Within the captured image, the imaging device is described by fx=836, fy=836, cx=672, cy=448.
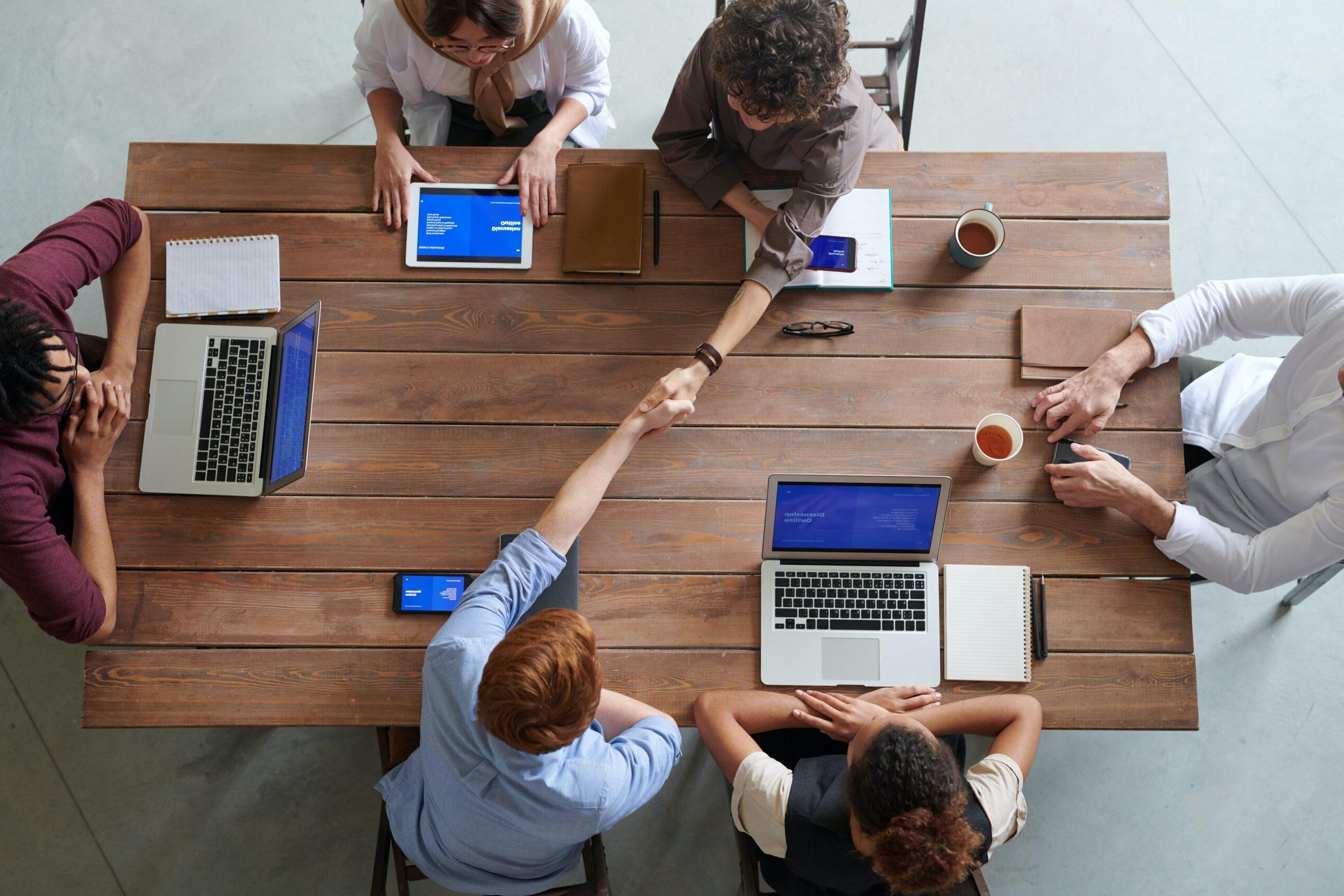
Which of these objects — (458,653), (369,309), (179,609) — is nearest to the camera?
(458,653)

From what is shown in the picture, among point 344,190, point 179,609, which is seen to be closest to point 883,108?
point 344,190

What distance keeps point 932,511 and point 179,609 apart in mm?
1539

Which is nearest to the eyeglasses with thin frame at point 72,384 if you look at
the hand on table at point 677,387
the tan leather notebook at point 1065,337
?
the hand on table at point 677,387

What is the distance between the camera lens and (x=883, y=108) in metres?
2.34

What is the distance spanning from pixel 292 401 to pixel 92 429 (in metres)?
0.39

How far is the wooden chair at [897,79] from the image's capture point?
6.89 ft

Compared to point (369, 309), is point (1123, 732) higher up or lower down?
lower down

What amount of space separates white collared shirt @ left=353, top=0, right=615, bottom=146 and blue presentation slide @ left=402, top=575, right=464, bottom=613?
1160 millimetres

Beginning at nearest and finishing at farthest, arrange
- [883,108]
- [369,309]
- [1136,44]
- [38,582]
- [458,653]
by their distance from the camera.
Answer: [458,653]
[38,582]
[369,309]
[883,108]
[1136,44]

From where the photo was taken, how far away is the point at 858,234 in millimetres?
1887

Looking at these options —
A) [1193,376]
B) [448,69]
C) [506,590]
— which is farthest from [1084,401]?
[448,69]

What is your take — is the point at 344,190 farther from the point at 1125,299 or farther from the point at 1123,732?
the point at 1123,732

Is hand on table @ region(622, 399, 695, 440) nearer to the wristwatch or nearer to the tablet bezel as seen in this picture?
the wristwatch

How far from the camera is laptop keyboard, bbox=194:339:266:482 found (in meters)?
1.76
